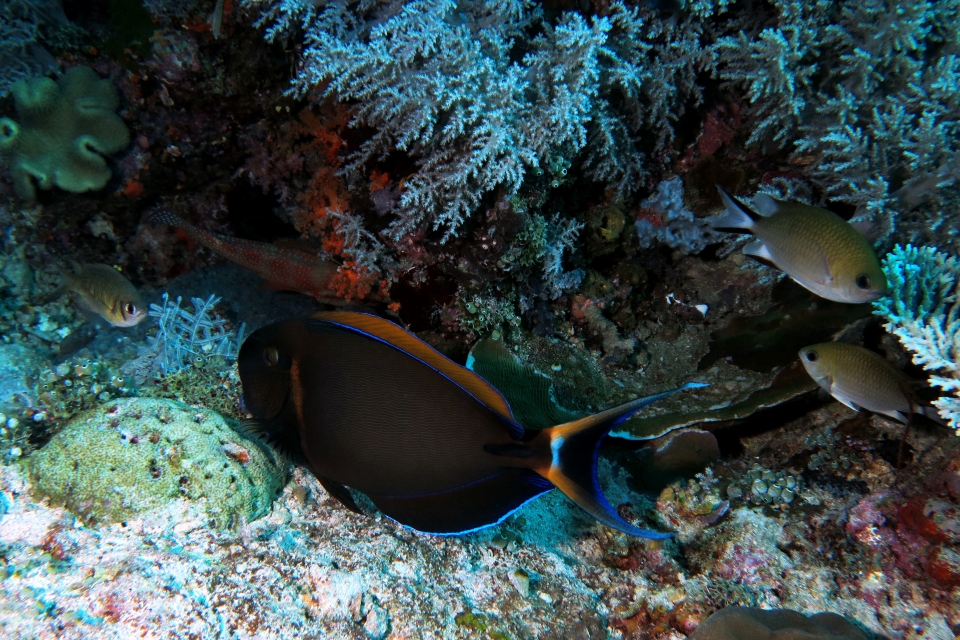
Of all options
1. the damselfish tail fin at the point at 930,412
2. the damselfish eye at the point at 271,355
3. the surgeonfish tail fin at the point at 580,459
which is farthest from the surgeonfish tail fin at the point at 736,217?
the damselfish eye at the point at 271,355

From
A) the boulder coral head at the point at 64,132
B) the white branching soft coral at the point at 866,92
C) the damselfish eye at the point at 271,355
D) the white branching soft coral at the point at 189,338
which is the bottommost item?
the white branching soft coral at the point at 189,338

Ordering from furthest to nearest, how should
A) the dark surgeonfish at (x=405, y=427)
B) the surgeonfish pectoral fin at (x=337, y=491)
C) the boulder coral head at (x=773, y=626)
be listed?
the surgeonfish pectoral fin at (x=337, y=491), the boulder coral head at (x=773, y=626), the dark surgeonfish at (x=405, y=427)

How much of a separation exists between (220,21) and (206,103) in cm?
66

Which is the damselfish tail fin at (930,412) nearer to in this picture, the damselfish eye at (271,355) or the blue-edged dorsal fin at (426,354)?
the blue-edged dorsal fin at (426,354)

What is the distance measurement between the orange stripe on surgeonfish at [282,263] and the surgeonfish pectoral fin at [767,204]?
8.83ft

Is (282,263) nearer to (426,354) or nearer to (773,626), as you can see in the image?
(426,354)

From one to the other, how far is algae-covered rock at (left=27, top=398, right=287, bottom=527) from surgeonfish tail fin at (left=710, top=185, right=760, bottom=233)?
2817 mm

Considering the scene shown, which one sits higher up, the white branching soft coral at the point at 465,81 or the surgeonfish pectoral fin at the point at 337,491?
the white branching soft coral at the point at 465,81

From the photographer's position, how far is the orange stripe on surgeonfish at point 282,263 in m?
3.31

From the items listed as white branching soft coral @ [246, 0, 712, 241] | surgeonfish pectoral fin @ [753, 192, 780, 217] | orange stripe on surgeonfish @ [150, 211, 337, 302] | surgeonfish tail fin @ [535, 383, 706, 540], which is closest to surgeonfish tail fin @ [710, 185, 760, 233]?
surgeonfish pectoral fin @ [753, 192, 780, 217]

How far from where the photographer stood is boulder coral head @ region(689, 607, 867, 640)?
1.75 m

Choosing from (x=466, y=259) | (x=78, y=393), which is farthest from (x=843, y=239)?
(x=78, y=393)

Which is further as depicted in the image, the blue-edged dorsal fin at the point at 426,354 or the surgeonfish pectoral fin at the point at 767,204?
the surgeonfish pectoral fin at the point at 767,204

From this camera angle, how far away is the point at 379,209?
9.97 ft
